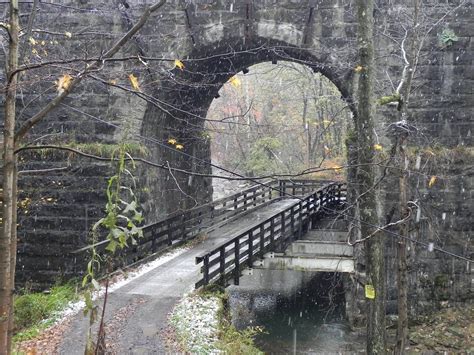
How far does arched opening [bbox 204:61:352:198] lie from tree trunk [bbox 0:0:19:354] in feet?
89.1

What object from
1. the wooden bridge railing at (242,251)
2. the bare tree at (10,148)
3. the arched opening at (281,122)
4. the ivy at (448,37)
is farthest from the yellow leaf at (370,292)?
the arched opening at (281,122)

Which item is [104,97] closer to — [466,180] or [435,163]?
[435,163]

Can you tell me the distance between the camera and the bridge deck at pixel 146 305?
8141 millimetres

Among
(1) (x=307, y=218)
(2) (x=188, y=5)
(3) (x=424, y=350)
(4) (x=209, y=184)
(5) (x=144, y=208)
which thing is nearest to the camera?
(3) (x=424, y=350)

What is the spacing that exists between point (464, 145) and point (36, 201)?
1175 cm

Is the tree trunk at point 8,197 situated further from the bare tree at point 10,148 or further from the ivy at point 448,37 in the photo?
the ivy at point 448,37

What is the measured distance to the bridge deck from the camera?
8.14 metres

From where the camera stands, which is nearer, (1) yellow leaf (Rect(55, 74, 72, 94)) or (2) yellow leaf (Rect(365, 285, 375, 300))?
(1) yellow leaf (Rect(55, 74, 72, 94))

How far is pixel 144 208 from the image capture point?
14.2m

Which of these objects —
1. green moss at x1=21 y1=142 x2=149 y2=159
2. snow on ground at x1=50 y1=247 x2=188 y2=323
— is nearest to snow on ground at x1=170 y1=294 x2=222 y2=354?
snow on ground at x1=50 y1=247 x2=188 y2=323

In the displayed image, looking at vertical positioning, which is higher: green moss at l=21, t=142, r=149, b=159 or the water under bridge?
green moss at l=21, t=142, r=149, b=159

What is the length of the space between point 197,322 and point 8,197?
493cm

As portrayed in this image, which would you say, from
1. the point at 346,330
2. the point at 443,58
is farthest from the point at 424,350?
the point at 443,58

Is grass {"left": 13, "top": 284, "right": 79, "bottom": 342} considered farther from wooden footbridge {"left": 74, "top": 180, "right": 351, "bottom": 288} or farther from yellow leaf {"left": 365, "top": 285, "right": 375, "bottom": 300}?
yellow leaf {"left": 365, "top": 285, "right": 375, "bottom": 300}
